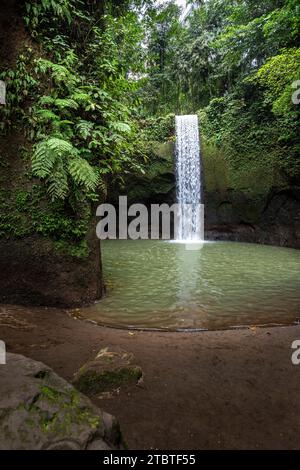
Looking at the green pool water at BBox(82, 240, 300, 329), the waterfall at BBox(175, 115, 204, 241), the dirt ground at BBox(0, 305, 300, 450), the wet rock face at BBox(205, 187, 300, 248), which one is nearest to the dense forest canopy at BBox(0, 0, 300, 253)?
the wet rock face at BBox(205, 187, 300, 248)

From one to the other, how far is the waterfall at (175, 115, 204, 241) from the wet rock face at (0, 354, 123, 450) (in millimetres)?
13295

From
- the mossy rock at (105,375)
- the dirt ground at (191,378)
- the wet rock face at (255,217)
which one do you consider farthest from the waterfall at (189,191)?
the mossy rock at (105,375)

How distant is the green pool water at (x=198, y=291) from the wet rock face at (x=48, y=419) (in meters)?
2.53

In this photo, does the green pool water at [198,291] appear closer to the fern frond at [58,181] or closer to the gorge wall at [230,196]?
the fern frond at [58,181]

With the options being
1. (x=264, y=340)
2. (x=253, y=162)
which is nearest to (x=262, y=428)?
(x=264, y=340)

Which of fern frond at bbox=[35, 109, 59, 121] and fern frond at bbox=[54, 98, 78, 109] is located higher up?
fern frond at bbox=[54, 98, 78, 109]

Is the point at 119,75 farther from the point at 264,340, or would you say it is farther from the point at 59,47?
the point at 264,340

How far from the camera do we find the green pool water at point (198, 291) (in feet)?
14.8

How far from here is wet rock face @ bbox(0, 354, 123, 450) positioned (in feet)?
4.70

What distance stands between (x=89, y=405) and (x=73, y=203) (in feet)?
11.5

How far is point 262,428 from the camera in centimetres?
213

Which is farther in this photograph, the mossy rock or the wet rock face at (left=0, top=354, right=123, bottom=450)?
the mossy rock

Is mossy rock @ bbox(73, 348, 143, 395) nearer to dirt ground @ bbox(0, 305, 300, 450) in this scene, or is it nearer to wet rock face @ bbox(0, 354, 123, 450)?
dirt ground @ bbox(0, 305, 300, 450)

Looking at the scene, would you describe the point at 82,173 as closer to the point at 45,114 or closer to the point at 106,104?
the point at 45,114
